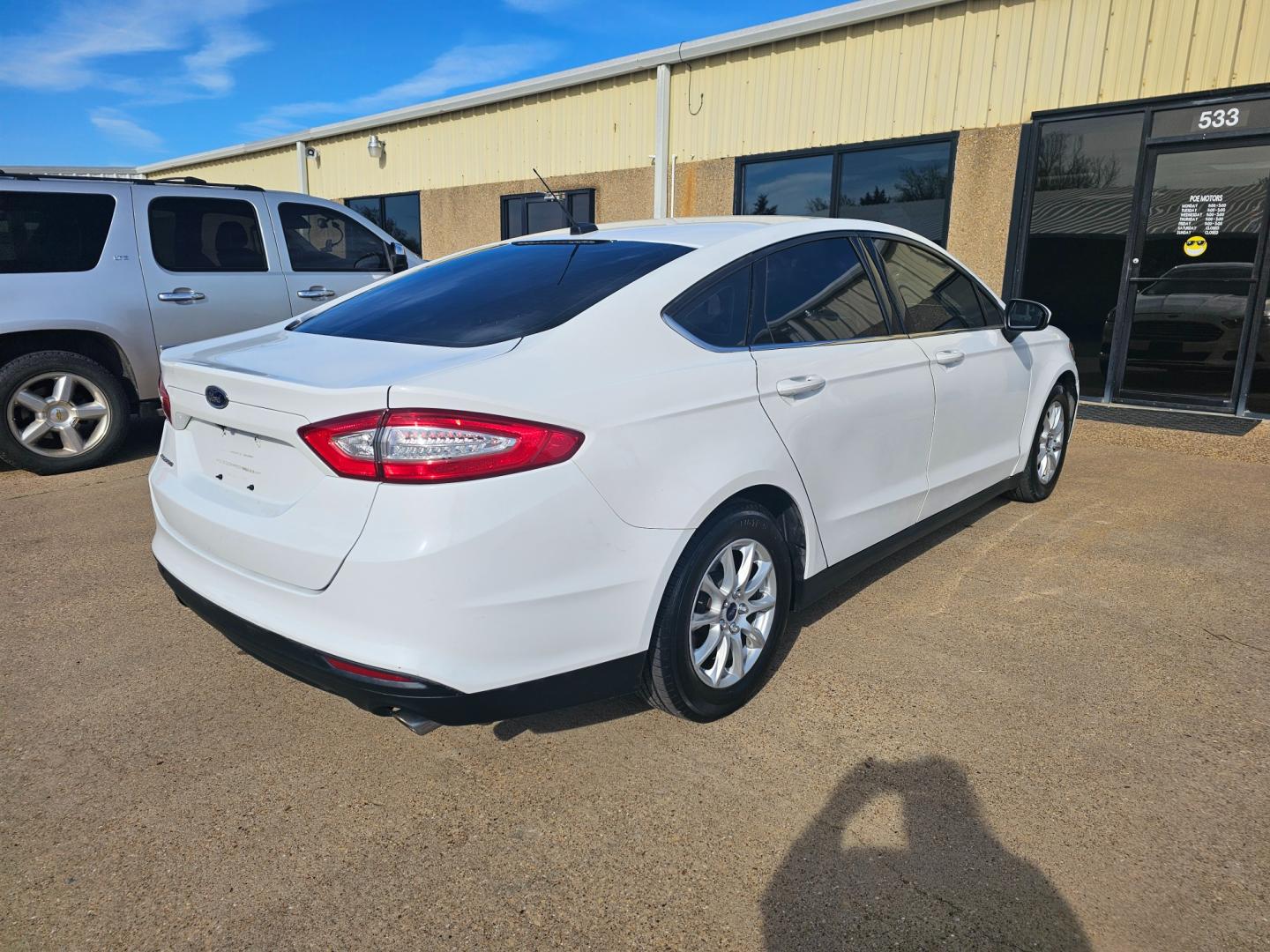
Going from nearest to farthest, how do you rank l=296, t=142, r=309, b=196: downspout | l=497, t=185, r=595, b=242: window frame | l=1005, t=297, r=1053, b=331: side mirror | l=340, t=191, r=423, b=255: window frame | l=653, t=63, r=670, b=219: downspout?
l=1005, t=297, r=1053, b=331: side mirror → l=653, t=63, r=670, b=219: downspout → l=497, t=185, r=595, b=242: window frame → l=340, t=191, r=423, b=255: window frame → l=296, t=142, r=309, b=196: downspout

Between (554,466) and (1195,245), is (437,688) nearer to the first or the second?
(554,466)

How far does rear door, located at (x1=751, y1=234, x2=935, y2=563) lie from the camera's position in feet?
9.42

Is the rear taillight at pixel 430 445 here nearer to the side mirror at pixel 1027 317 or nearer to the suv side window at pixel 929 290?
the suv side window at pixel 929 290

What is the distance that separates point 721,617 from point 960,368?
6.24 feet

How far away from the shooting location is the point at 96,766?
2525 mm

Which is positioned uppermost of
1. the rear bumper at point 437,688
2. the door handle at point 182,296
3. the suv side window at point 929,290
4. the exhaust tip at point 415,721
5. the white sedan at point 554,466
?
the suv side window at point 929,290

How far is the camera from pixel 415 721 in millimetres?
2146

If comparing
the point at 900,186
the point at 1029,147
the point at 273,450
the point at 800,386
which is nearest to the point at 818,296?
the point at 800,386

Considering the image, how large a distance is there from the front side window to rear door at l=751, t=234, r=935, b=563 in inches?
345

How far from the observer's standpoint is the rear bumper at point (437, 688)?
208cm

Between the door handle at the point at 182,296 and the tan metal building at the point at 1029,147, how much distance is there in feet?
20.0

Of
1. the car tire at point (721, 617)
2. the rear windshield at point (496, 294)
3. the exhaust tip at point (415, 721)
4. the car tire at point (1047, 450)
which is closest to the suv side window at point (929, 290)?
the car tire at point (1047, 450)

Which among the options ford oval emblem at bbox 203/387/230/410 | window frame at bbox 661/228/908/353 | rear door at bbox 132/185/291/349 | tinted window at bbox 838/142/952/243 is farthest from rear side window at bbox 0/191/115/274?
tinted window at bbox 838/142/952/243

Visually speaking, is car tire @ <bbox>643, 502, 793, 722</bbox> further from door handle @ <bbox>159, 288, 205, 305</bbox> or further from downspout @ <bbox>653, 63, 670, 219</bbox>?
downspout @ <bbox>653, 63, 670, 219</bbox>
